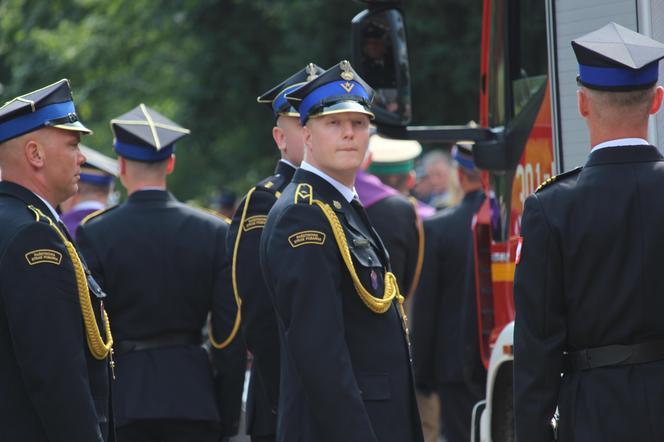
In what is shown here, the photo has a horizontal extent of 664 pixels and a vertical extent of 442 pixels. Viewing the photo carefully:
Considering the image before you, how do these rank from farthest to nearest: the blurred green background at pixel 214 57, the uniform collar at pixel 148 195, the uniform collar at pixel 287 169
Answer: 1. the blurred green background at pixel 214 57
2. the uniform collar at pixel 148 195
3. the uniform collar at pixel 287 169

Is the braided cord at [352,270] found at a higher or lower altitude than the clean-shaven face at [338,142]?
lower

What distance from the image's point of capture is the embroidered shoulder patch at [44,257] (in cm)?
402

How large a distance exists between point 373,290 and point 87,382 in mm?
995

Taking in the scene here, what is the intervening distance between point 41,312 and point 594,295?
169cm

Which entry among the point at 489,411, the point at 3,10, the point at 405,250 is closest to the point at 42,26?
the point at 3,10

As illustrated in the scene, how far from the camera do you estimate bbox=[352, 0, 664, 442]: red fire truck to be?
544 centimetres

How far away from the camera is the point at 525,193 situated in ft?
17.9

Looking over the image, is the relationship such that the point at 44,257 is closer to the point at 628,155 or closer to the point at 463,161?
the point at 628,155

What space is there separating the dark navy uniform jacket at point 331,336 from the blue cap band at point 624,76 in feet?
3.35

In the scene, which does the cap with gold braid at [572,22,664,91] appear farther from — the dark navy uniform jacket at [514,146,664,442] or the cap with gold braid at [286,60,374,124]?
the cap with gold braid at [286,60,374,124]

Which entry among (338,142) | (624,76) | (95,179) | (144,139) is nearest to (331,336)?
(338,142)

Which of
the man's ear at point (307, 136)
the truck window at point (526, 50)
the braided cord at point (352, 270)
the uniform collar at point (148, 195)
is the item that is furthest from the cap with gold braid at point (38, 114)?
the truck window at point (526, 50)

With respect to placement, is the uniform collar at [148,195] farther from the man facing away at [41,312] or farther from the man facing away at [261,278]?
the man facing away at [41,312]

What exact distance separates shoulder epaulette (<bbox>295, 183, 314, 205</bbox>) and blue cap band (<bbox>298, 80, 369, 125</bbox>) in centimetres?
25
